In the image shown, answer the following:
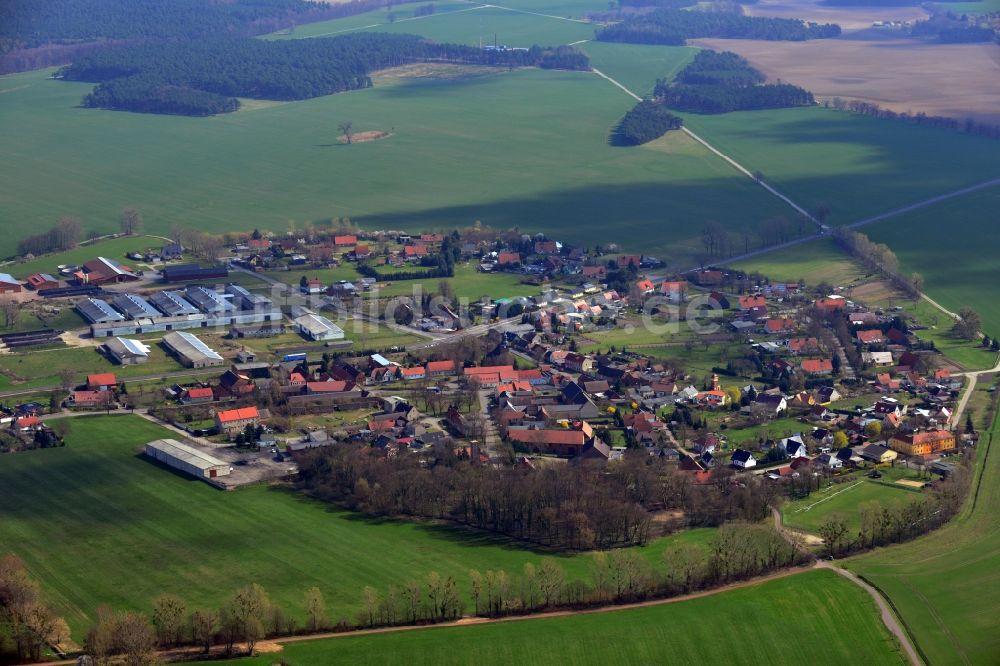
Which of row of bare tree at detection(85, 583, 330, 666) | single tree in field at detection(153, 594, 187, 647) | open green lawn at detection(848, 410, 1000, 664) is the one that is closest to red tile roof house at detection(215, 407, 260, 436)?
row of bare tree at detection(85, 583, 330, 666)

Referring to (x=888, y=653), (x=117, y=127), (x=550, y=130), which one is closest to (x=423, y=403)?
(x=888, y=653)

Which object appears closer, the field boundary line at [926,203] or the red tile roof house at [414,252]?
the red tile roof house at [414,252]

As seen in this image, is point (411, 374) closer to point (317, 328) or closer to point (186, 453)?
point (317, 328)

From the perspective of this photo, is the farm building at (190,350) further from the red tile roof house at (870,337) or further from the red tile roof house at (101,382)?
the red tile roof house at (870,337)

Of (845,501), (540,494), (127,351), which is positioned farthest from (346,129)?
(845,501)

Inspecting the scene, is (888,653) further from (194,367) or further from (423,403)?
(194,367)

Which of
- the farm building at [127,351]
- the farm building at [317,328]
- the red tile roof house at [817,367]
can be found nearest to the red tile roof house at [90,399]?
the farm building at [127,351]
